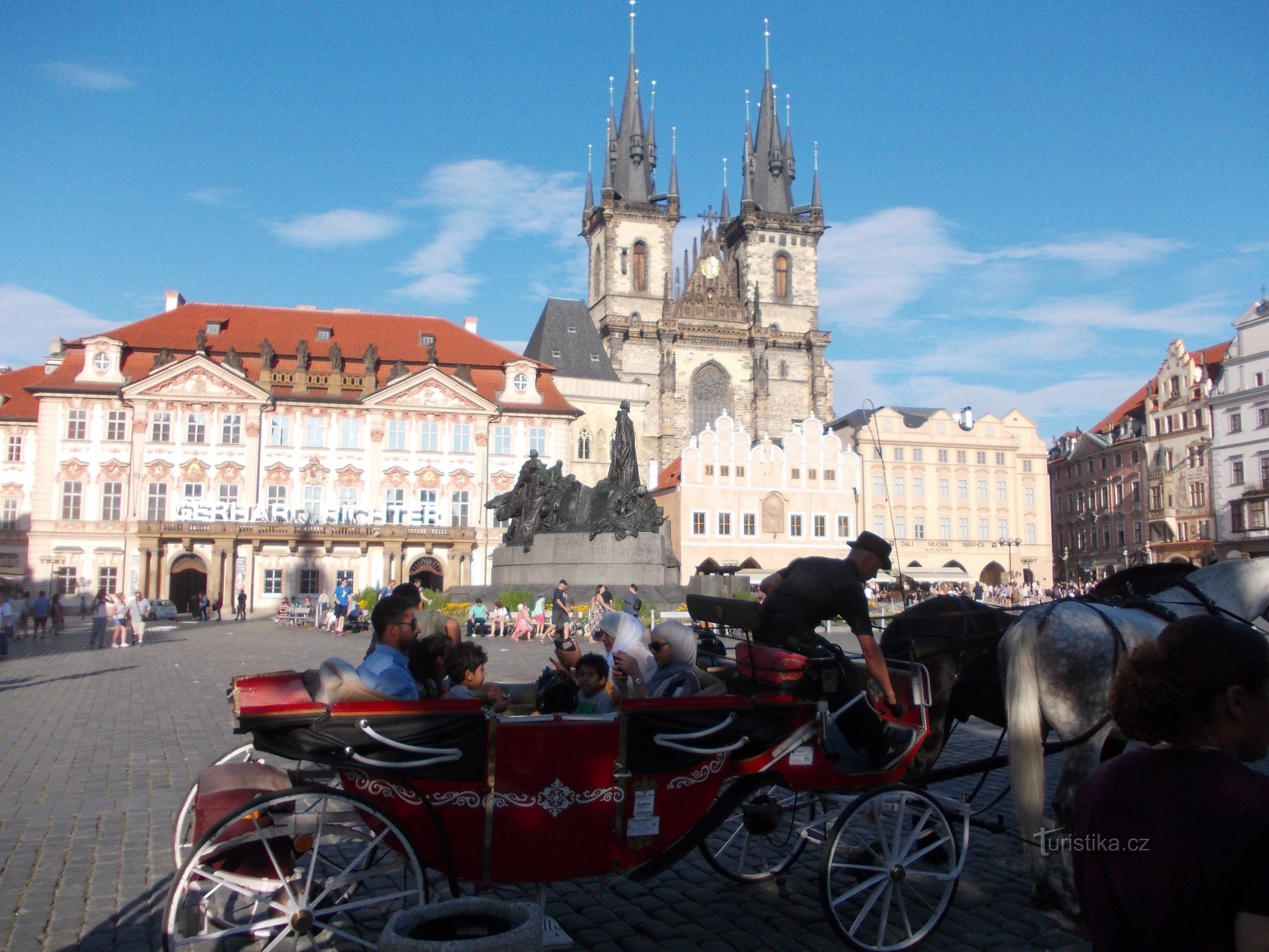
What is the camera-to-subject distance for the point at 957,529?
64.6 m

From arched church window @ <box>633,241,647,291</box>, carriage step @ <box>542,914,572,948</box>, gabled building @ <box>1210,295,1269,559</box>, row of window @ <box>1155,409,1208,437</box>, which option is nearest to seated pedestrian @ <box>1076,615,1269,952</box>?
carriage step @ <box>542,914,572,948</box>

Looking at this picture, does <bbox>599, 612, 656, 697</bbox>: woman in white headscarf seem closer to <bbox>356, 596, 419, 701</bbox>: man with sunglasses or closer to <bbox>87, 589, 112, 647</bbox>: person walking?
<bbox>356, 596, 419, 701</bbox>: man with sunglasses

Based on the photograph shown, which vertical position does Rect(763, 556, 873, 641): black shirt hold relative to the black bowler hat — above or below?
below

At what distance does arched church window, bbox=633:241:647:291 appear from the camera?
77.0 metres

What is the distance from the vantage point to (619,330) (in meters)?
73.0

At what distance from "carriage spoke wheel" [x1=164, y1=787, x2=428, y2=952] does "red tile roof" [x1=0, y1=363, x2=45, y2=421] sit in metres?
46.8

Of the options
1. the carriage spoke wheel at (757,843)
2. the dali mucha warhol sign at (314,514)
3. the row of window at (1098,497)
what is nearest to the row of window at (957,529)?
the row of window at (1098,497)

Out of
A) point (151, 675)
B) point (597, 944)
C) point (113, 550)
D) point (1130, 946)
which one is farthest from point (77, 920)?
point (113, 550)

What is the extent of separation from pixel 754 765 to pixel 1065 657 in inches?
63.6

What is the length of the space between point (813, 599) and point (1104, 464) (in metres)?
71.7

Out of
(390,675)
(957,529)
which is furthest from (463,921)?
(957,529)

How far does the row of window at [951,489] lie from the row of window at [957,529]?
1358 millimetres

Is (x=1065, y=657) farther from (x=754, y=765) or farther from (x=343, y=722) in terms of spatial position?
(x=343, y=722)

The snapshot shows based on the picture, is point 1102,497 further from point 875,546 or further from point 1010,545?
point 875,546
